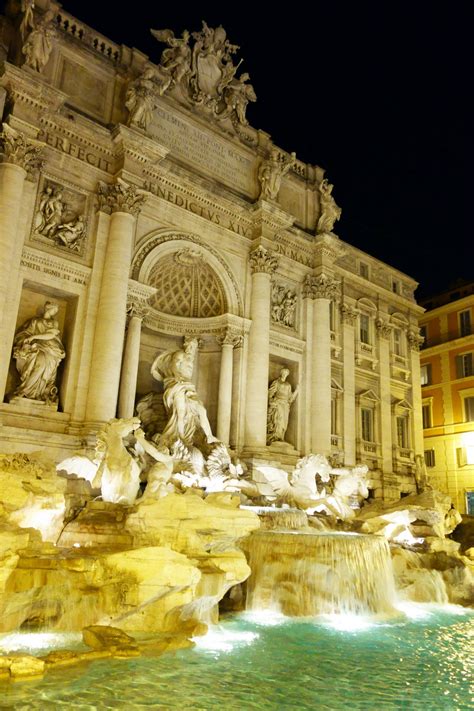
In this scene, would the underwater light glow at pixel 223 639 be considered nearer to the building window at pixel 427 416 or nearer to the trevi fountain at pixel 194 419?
the trevi fountain at pixel 194 419

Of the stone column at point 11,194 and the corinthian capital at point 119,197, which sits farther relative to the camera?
the corinthian capital at point 119,197

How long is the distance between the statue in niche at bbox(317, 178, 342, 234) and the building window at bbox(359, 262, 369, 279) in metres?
3.63

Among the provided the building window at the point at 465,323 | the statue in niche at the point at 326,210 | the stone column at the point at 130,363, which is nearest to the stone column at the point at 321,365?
the statue in niche at the point at 326,210

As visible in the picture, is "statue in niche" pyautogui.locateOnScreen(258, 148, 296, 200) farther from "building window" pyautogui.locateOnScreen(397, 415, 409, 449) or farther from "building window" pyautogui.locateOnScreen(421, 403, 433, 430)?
"building window" pyautogui.locateOnScreen(421, 403, 433, 430)

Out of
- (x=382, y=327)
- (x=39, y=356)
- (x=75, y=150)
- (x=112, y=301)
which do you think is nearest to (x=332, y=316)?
(x=382, y=327)

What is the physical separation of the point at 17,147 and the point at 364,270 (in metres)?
15.5

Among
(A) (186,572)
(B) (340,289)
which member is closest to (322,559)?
(A) (186,572)

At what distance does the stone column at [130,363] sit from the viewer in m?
15.2

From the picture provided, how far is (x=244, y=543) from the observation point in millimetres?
10375

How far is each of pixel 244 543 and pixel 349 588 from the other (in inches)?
78.1

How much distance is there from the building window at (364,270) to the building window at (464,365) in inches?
342

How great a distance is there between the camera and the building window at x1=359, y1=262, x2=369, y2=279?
82.0 feet

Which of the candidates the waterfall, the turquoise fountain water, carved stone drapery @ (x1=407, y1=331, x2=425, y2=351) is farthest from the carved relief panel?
carved stone drapery @ (x1=407, y1=331, x2=425, y2=351)

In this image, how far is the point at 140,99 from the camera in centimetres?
1630
